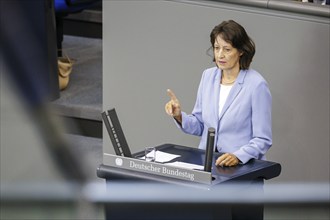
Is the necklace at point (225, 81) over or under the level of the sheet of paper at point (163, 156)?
over

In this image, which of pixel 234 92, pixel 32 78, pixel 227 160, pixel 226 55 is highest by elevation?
pixel 226 55

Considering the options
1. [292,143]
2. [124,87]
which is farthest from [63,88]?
[292,143]

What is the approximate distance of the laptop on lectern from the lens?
239 cm

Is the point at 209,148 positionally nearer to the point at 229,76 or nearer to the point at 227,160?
the point at 227,160

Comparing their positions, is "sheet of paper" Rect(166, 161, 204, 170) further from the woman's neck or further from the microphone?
the woman's neck

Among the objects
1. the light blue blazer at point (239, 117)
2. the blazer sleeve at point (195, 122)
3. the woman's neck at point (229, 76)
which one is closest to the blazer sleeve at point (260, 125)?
the light blue blazer at point (239, 117)

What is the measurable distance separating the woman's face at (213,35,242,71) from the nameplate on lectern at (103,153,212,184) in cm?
68

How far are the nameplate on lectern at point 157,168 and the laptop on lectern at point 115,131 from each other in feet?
0.11

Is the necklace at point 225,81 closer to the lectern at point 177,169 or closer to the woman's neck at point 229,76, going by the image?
the woman's neck at point 229,76

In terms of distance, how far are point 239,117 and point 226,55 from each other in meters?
0.26

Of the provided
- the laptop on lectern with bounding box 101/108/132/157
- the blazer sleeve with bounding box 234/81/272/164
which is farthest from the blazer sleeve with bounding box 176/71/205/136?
the laptop on lectern with bounding box 101/108/132/157

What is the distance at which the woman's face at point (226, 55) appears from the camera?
10.5 feet

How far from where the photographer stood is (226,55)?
3209mm

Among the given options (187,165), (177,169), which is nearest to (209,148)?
(177,169)
